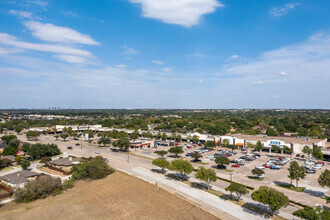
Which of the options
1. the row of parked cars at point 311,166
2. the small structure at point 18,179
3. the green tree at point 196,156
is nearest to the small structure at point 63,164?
the small structure at point 18,179

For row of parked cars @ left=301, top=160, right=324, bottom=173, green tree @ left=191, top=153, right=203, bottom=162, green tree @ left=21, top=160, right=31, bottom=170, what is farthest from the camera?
green tree @ left=191, top=153, right=203, bottom=162

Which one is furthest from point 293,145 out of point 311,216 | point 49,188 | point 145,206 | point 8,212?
point 8,212

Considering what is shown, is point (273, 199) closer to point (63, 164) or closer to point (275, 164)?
point (275, 164)

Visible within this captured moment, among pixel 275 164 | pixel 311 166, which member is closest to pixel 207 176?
pixel 275 164

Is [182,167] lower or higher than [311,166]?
higher

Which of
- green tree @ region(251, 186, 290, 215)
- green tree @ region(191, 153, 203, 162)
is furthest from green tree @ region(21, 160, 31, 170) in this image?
green tree @ region(251, 186, 290, 215)

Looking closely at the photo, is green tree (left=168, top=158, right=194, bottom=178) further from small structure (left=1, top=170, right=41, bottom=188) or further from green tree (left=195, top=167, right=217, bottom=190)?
small structure (left=1, top=170, right=41, bottom=188)

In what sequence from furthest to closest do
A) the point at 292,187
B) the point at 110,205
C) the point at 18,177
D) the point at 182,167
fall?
the point at 18,177, the point at 182,167, the point at 292,187, the point at 110,205

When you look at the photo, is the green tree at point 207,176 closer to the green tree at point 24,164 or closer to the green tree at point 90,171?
the green tree at point 90,171
